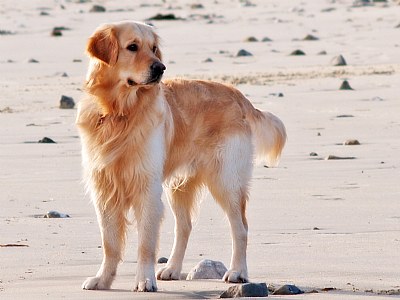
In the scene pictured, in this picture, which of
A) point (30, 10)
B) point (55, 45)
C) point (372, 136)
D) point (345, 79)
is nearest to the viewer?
point (372, 136)

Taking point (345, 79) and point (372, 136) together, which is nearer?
point (372, 136)

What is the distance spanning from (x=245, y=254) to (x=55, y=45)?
16.2 meters

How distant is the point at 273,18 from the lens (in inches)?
1200

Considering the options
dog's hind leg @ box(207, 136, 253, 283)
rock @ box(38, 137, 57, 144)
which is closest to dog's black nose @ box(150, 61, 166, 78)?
dog's hind leg @ box(207, 136, 253, 283)

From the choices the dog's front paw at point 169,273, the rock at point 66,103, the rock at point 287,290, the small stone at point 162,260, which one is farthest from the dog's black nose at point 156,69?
the rock at point 66,103

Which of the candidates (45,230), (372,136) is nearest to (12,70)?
(372,136)

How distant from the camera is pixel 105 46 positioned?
6945 mm

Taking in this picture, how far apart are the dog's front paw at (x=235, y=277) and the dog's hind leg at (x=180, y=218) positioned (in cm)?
40

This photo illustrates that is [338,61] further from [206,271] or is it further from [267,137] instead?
[206,271]

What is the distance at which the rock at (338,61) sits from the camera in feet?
62.2

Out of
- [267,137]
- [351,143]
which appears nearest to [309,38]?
[351,143]

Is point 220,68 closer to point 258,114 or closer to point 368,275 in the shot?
point 258,114

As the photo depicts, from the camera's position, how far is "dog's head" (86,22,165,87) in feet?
22.6

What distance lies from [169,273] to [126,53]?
4.45 feet
